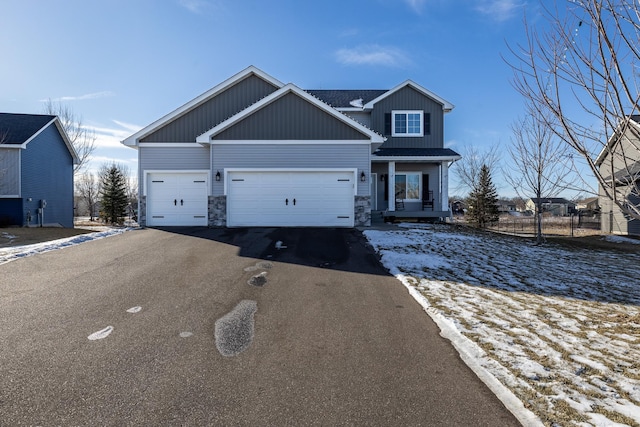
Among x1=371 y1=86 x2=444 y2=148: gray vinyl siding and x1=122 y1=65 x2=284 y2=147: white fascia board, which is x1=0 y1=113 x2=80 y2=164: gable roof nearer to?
x1=122 y1=65 x2=284 y2=147: white fascia board

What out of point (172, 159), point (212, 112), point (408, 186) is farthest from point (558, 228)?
point (172, 159)

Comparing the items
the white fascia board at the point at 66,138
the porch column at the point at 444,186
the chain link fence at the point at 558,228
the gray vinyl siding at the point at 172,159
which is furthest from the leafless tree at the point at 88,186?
the chain link fence at the point at 558,228

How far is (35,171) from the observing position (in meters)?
19.7

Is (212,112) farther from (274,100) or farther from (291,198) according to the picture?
(291,198)

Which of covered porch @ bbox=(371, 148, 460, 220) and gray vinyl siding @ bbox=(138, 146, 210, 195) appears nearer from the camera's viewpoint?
gray vinyl siding @ bbox=(138, 146, 210, 195)

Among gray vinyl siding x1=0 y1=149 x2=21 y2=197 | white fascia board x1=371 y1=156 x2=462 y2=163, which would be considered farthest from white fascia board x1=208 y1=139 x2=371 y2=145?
gray vinyl siding x1=0 y1=149 x2=21 y2=197

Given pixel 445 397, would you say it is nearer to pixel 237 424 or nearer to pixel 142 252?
pixel 237 424

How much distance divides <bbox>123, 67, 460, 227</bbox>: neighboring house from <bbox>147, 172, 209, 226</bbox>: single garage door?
4 centimetres

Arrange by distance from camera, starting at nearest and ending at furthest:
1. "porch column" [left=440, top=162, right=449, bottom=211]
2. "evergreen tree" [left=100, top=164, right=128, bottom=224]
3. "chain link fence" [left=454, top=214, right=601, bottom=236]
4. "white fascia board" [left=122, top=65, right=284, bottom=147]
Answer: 1. "white fascia board" [left=122, top=65, right=284, bottom=147]
2. "porch column" [left=440, top=162, right=449, bottom=211]
3. "chain link fence" [left=454, top=214, right=601, bottom=236]
4. "evergreen tree" [left=100, top=164, right=128, bottom=224]

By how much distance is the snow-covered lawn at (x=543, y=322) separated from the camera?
2904 millimetres

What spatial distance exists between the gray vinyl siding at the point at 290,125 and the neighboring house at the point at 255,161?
0.12ft

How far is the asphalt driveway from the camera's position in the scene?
2.74m

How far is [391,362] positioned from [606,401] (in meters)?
1.66

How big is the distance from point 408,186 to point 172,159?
1170 centimetres
